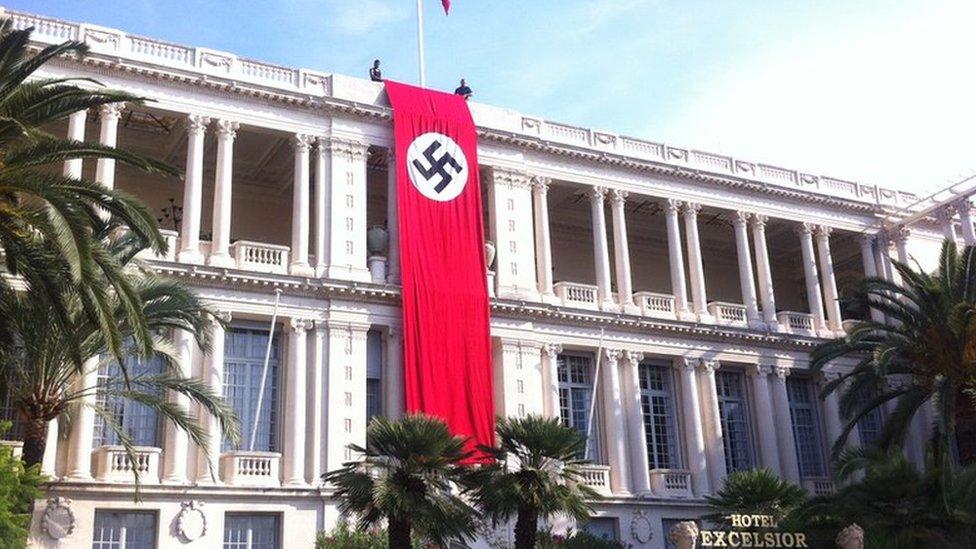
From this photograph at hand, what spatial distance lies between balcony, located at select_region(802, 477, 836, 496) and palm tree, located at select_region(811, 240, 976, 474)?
298 centimetres

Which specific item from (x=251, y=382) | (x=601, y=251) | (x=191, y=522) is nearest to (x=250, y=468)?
(x=191, y=522)

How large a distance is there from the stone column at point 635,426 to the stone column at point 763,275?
6.37m

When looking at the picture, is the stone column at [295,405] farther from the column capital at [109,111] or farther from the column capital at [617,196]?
the column capital at [617,196]

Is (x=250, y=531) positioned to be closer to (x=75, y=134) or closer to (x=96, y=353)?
(x=96, y=353)

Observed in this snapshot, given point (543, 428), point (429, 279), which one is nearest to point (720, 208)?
point (429, 279)

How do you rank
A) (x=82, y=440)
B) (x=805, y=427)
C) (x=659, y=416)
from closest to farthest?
(x=82, y=440), (x=659, y=416), (x=805, y=427)

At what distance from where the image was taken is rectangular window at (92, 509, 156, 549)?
27844 mm

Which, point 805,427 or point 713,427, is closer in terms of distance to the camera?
point 713,427

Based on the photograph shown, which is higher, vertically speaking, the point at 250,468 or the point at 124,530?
A: the point at 250,468

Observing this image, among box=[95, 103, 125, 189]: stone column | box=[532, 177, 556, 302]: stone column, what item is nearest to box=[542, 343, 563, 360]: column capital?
box=[532, 177, 556, 302]: stone column

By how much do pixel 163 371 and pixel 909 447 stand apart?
27755 mm

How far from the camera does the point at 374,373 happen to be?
33375 millimetres

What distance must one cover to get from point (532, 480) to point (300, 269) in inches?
512

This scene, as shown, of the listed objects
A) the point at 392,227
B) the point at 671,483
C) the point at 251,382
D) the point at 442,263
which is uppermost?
the point at 392,227
